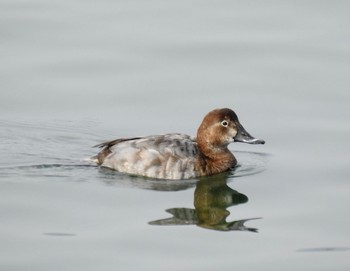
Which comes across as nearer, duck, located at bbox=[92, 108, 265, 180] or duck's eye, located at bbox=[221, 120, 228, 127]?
duck, located at bbox=[92, 108, 265, 180]

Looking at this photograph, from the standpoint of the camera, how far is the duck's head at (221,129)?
42.7 ft

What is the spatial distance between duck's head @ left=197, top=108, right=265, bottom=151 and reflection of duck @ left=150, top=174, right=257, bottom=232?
0.50 metres

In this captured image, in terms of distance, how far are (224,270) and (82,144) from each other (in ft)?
15.4

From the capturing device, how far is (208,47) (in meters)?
16.4

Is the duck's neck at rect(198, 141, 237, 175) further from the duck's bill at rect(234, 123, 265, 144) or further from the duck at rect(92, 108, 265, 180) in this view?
the duck's bill at rect(234, 123, 265, 144)

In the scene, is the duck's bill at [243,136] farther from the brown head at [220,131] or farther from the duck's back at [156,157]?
the duck's back at [156,157]

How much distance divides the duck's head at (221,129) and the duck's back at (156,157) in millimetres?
366

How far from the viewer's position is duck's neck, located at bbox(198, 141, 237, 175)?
13.0 metres

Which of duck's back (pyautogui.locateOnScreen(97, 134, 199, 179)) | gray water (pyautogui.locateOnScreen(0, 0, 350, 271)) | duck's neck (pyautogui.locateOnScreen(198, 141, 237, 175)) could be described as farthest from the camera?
duck's neck (pyautogui.locateOnScreen(198, 141, 237, 175))

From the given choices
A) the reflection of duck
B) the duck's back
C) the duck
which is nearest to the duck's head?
the duck

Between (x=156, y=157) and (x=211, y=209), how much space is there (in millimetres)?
1361

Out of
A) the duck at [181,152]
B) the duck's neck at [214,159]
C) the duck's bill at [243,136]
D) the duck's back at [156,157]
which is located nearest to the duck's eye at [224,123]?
the duck at [181,152]

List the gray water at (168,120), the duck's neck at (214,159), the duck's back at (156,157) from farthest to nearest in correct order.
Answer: the duck's neck at (214,159), the duck's back at (156,157), the gray water at (168,120)

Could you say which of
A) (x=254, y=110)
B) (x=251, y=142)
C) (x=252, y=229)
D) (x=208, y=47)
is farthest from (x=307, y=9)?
(x=252, y=229)
